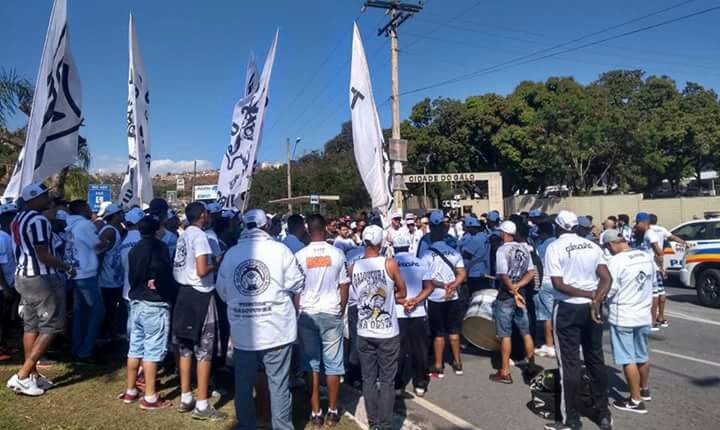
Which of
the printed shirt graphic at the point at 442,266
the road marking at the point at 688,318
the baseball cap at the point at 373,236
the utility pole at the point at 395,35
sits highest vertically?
the utility pole at the point at 395,35

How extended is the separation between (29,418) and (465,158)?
32320mm

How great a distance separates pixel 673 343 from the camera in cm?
739

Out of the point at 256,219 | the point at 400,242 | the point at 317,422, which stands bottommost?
the point at 317,422

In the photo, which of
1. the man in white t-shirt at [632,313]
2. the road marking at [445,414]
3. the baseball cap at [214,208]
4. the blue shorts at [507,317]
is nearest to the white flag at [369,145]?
the baseball cap at [214,208]

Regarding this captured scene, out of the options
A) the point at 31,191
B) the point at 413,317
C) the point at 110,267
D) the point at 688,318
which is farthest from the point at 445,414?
the point at 688,318

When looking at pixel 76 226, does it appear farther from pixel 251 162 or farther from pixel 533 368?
pixel 533 368

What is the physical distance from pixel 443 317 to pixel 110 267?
170 inches

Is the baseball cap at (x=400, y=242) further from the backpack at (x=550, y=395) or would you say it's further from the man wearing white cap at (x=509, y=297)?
the backpack at (x=550, y=395)

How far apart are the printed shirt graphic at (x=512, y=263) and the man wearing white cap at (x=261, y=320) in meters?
2.88

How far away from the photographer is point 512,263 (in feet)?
19.4

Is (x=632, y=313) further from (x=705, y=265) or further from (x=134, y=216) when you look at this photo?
(x=705, y=265)

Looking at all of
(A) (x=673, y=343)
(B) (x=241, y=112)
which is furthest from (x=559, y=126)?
(B) (x=241, y=112)

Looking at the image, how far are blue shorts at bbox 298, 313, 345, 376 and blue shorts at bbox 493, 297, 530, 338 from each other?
223cm

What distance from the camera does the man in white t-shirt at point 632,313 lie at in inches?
193
